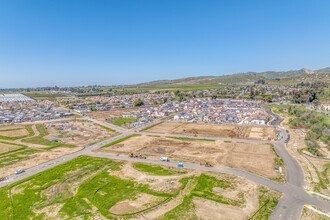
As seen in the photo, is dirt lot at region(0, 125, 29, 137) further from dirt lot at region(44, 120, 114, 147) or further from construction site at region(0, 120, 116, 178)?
dirt lot at region(44, 120, 114, 147)

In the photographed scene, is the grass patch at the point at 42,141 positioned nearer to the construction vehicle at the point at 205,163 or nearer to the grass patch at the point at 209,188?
the construction vehicle at the point at 205,163

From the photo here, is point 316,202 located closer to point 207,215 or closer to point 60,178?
point 207,215

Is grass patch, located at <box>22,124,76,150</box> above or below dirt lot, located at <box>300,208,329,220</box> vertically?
above

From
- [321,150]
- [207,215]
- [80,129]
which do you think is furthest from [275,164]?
[80,129]

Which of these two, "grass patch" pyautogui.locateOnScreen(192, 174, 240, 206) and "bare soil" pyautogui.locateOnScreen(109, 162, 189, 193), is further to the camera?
"bare soil" pyautogui.locateOnScreen(109, 162, 189, 193)

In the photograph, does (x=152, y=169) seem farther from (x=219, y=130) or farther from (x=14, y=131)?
(x=14, y=131)

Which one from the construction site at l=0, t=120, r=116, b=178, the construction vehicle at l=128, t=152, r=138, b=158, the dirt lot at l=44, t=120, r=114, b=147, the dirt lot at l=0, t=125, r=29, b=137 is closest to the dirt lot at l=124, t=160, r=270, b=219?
the construction vehicle at l=128, t=152, r=138, b=158

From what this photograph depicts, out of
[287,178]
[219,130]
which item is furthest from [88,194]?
[219,130]
